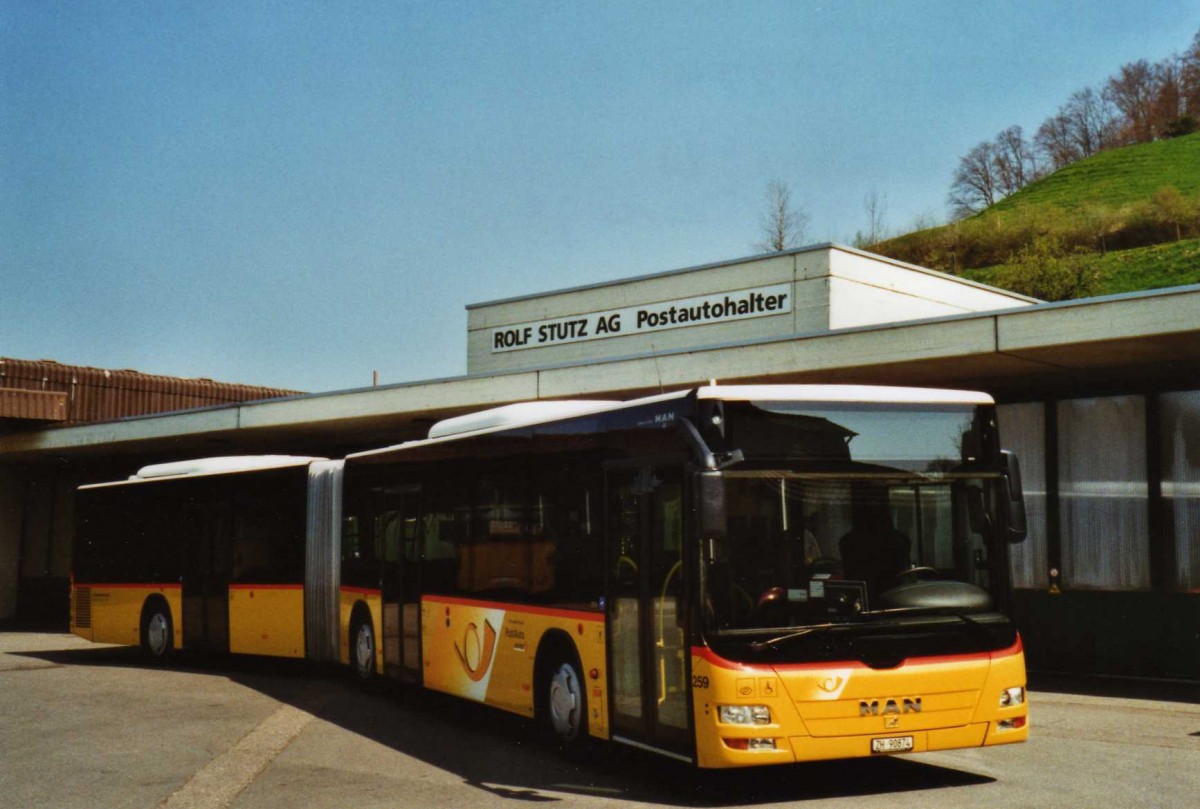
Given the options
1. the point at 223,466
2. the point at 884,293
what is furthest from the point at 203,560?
the point at 884,293

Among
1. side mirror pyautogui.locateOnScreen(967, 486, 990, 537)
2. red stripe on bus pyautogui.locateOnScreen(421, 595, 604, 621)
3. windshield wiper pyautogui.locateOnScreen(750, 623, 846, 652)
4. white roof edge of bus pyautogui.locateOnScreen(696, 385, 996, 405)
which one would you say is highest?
white roof edge of bus pyautogui.locateOnScreen(696, 385, 996, 405)

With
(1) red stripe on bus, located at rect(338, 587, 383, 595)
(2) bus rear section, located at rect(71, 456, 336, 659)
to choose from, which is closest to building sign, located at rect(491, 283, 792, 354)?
(2) bus rear section, located at rect(71, 456, 336, 659)

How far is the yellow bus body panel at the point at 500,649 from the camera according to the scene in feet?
33.3

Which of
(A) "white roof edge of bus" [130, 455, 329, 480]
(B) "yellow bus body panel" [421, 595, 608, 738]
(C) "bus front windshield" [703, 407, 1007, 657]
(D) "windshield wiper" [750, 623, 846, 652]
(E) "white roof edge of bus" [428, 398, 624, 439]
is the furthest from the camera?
(A) "white roof edge of bus" [130, 455, 329, 480]

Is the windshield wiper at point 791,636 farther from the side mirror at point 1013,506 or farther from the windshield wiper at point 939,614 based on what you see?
the side mirror at point 1013,506

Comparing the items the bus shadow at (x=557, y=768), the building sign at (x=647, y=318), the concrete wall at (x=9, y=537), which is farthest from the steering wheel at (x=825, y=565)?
the concrete wall at (x=9, y=537)

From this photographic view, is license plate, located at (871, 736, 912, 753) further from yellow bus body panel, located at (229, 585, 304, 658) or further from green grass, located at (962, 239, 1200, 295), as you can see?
green grass, located at (962, 239, 1200, 295)

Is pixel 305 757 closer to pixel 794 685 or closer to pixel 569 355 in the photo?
pixel 794 685

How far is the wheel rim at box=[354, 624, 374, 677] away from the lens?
16.0 meters

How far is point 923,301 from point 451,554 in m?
15.6

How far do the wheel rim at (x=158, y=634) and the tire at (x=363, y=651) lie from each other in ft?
17.0

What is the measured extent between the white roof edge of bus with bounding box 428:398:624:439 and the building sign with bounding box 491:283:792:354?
11035mm

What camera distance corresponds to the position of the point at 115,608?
21234mm

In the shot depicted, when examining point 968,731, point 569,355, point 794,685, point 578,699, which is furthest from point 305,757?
point 569,355
